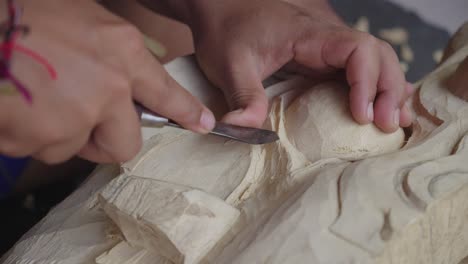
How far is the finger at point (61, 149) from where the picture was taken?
24.5 inches

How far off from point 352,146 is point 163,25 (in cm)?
84

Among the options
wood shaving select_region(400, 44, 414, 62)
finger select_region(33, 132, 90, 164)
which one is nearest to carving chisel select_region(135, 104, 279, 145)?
finger select_region(33, 132, 90, 164)

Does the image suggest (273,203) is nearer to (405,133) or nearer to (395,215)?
(395,215)

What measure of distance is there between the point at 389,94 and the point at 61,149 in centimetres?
65

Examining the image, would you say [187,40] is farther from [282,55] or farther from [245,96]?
[245,96]

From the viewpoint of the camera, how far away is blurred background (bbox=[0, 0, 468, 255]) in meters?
1.59

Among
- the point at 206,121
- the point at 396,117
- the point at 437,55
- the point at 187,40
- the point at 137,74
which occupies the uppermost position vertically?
the point at 137,74

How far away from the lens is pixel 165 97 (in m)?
0.73

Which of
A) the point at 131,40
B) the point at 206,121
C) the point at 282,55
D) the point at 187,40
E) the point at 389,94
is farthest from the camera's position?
the point at 187,40

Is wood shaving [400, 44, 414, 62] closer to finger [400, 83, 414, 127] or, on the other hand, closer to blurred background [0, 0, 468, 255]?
blurred background [0, 0, 468, 255]

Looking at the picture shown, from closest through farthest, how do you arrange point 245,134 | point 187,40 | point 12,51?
point 12,51
point 245,134
point 187,40

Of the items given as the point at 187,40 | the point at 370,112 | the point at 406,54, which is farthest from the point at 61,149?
the point at 406,54

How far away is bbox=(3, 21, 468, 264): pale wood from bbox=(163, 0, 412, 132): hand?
44mm

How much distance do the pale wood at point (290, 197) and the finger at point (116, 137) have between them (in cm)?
14
